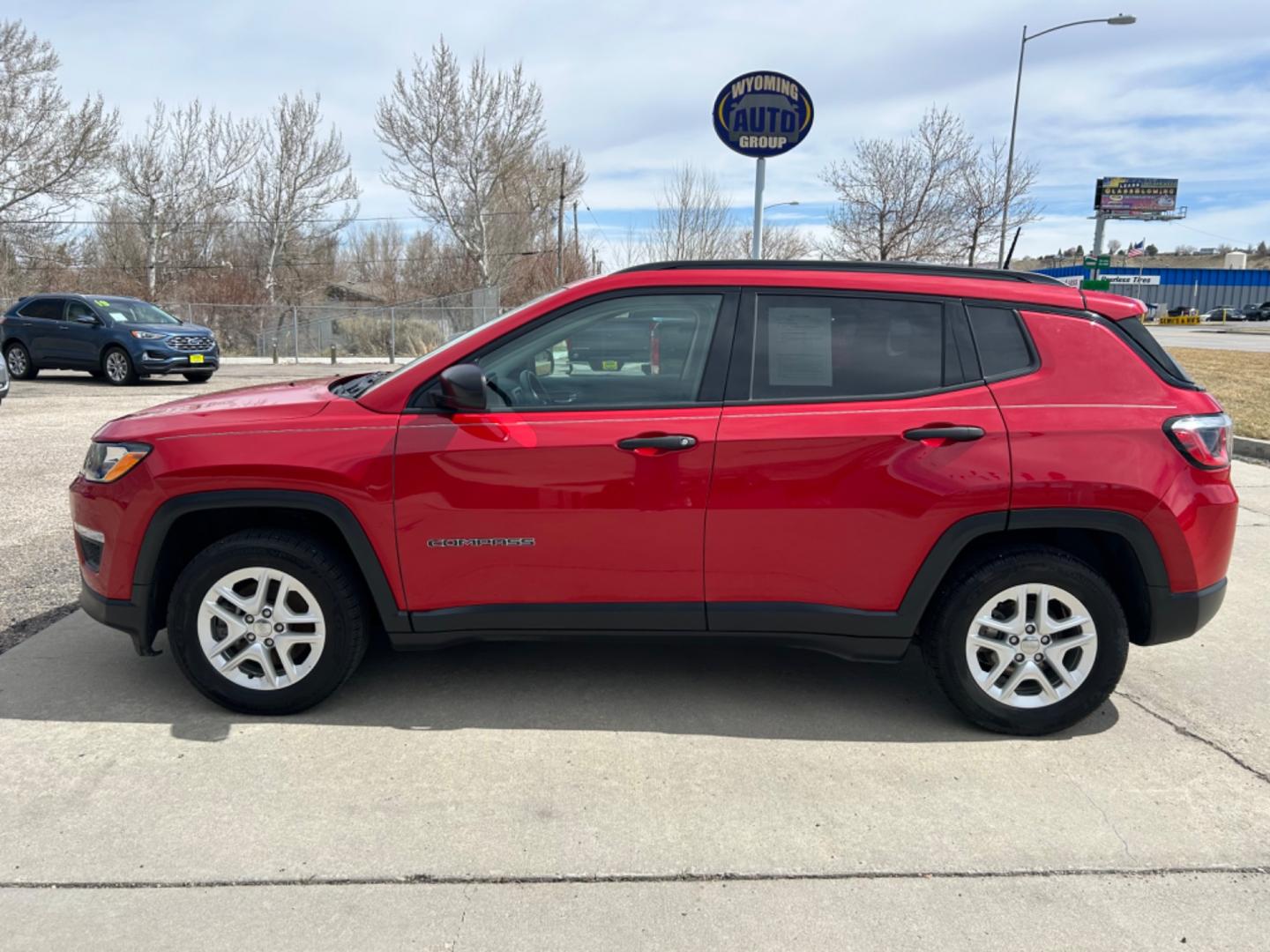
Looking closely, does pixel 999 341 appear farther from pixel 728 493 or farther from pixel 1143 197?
pixel 1143 197

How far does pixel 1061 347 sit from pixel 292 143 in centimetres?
4115

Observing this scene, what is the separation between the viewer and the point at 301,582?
Answer: 3422 millimetres

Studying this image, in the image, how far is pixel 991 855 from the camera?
107 inches

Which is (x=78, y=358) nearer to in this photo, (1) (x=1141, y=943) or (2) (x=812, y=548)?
(2) (x=812, y=548)

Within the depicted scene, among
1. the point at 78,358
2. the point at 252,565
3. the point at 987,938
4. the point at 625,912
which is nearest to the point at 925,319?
the point at 987,938

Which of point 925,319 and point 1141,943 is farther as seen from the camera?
point 925,319

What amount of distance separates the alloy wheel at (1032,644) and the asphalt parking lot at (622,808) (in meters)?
0.23

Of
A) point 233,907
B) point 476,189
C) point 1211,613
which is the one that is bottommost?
point 233,907

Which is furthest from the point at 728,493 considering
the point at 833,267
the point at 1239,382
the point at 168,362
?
the point at 1239,382

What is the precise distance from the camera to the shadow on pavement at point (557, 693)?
3.54 m

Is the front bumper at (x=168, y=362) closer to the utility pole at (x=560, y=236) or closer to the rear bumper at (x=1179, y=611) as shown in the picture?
the rear bumper at (x=1179, y=611)

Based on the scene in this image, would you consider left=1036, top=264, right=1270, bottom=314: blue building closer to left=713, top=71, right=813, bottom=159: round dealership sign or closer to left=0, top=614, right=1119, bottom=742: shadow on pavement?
left=713, top=71, right=813, bottom=159: round dealership sign

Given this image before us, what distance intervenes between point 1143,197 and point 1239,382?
84194 millimetres

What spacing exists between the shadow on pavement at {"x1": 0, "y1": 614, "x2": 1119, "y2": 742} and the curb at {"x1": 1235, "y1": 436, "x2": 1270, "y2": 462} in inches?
323
